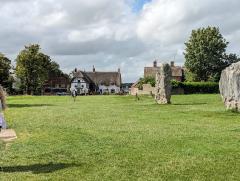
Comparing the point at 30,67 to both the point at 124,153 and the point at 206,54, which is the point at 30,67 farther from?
the point at 124,153

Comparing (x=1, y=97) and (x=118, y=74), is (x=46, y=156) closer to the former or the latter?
(x=1, y=97)

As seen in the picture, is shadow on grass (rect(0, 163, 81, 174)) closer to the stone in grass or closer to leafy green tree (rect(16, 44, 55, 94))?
the stone in grass

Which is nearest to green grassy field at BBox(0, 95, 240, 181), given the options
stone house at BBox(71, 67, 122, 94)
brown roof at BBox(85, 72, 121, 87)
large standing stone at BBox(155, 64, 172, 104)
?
large standing stone at BBox(155, 64, 172, 104)

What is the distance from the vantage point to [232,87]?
29625 mm

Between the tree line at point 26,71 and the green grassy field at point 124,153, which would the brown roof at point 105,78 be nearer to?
the tree line at point 26,71

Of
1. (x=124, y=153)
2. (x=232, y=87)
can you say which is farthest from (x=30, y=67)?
(x=124, y=153)

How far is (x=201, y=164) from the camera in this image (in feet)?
39.0

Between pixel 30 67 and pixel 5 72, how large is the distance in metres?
5.81

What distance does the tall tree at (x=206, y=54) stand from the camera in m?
99.9

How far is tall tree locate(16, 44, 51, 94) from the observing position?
119125 millimetres

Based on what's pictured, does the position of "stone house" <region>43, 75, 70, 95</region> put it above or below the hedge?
above

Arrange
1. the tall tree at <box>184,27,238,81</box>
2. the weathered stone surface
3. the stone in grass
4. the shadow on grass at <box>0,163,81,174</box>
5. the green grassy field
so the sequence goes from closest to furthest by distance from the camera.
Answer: the green grassy field → the shadow on grass at <box>0,163,81,174</box> → the stone in grass → the weathered stone surface → the tall tree at <box>184,27,238,81</box>

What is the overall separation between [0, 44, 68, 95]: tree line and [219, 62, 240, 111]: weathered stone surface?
296 feet

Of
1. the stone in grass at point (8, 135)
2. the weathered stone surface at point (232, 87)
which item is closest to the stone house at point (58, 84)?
the weathered stone surface at point (232, 87)
